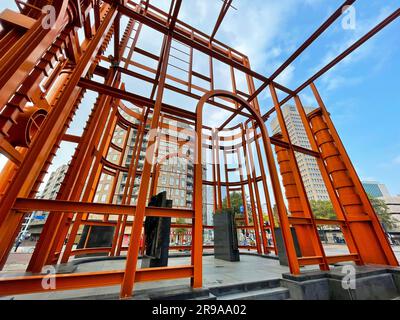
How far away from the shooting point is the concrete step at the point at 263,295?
2.46 m

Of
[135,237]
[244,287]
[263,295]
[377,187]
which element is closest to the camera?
[135,237]

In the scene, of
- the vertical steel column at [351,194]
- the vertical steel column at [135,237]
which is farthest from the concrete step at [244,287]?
the vertical steel column at [351,194]

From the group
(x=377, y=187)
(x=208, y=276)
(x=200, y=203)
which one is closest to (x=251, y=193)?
(x=208, y=276)

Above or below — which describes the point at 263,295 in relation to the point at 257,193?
below

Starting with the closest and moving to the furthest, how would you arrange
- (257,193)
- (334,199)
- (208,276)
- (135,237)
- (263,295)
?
(135,237) → (263,295) → (208,276) → (334,199) → (257,193)

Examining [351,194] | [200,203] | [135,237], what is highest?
[351,194]

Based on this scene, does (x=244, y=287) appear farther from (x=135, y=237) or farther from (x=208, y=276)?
(x=135, y=237)

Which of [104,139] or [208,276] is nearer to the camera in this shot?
[208,276]

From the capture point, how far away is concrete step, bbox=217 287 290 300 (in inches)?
97.0

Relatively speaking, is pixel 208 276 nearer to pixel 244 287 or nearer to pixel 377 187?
pixel 244 287

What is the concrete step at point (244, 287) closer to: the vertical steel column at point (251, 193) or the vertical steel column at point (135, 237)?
the vertical steel column at point (135, 237)

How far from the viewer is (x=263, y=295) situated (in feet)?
8.55

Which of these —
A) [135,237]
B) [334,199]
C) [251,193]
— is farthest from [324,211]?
[135,237]
